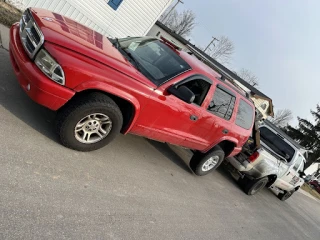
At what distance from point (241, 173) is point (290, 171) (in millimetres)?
2005

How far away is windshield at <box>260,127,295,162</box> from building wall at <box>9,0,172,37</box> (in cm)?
733

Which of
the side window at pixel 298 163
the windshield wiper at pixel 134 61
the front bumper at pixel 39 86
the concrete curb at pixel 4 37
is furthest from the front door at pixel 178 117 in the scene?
the side window at pixel 298 163

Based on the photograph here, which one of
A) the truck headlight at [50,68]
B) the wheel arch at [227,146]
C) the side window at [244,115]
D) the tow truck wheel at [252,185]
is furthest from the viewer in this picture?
the tow truck wheel at [252,185]

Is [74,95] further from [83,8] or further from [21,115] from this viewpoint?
[83,8]

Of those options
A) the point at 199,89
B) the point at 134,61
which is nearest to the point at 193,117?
the point at 199,89

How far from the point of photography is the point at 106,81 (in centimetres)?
410

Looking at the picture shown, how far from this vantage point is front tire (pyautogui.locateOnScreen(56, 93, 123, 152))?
4.06 meters

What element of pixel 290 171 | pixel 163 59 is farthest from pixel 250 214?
pixel 163 59

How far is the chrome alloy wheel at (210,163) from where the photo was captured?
22.5ft

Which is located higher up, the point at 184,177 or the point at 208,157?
the point at 208,157

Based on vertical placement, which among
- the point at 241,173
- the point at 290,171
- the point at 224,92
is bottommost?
the point at 241,173

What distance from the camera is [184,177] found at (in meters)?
6.48

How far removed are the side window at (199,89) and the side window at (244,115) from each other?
1487 mm

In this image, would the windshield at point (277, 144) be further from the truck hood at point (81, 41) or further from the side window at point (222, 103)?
the truck hood at point (81, 41)
